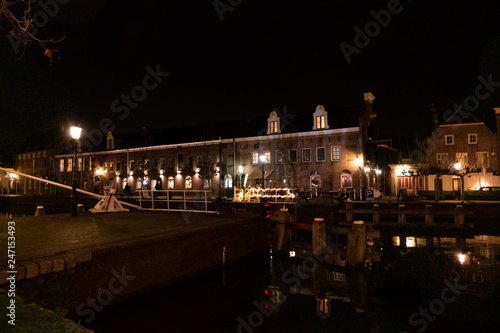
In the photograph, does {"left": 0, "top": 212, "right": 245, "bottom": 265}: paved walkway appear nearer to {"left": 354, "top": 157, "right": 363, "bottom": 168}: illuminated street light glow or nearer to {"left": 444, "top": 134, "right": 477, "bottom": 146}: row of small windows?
{"left": 354, "top": 157, "right": 363, "bottom": 168}: illuminated street light glow

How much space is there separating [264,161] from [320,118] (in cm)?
747

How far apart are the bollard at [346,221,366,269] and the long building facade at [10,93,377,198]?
1345 centimetres

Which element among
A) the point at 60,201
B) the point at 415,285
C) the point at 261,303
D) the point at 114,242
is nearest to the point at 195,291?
the point at 261,303

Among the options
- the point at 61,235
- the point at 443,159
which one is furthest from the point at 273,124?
the point at 61,235

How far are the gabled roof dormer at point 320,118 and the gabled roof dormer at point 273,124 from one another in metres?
4.32

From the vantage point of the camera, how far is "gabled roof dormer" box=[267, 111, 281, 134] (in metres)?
37.4

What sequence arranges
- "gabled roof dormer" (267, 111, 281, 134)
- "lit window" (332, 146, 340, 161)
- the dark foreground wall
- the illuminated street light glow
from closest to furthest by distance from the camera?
the dark foreground wall → the illuminated street light glow → "lit window" (332, 146, 340, 161) → "gabled roof dormer" (267, 111, 281, 134)

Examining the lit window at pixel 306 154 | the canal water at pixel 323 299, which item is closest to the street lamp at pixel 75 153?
the canal water at pixel 323 299

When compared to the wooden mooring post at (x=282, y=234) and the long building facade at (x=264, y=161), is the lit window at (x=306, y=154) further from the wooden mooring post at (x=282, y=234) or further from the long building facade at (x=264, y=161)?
the wooden mooring post at (x=282, y=234)

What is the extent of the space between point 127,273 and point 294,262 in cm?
749

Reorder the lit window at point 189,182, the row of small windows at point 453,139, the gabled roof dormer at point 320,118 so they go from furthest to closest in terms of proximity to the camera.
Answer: the lit window at point 189,182, the row of small windows at point 453,139, the gabled roof dormer at point 320,118

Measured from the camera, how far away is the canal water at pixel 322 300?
7.85 m

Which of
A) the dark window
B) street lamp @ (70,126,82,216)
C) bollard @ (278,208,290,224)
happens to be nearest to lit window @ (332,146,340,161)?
the dark window

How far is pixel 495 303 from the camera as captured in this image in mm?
9031
